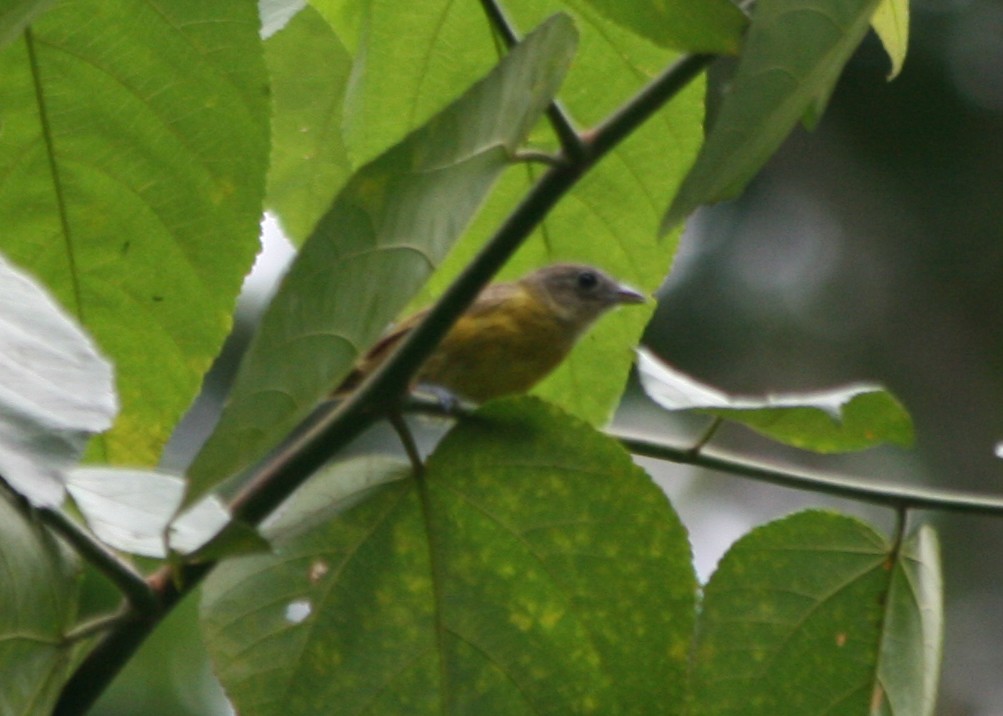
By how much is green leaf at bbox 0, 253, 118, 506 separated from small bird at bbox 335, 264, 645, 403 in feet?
5.02

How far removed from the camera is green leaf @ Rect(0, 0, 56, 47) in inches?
56.7

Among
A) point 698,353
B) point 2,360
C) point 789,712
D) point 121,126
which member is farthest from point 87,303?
point 698,353

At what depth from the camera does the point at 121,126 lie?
195cm

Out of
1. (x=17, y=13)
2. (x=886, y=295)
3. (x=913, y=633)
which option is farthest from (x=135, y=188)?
(x=886, y=295)

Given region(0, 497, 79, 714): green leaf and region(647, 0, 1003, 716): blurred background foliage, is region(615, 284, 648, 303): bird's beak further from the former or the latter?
region(647, 0, 1003, 716): blurred background foliage

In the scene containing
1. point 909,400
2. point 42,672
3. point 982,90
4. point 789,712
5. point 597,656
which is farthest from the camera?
point 982,90

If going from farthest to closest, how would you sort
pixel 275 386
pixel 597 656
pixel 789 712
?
1. pixel 789 712
2. pixel 597 656
3. pixel 275 386

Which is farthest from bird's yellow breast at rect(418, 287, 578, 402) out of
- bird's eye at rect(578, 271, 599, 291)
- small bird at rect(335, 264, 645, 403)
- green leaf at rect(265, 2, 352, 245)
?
green leaf at rect(265, 2, 352, 245)

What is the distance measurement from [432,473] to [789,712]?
0.52 meters

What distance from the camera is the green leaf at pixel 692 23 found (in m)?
1.44

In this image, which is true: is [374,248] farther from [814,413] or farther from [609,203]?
[609,203]

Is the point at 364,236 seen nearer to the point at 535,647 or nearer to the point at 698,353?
the point at 535,647

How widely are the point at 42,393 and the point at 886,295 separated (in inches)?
402

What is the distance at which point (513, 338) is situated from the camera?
3232 millimetres
